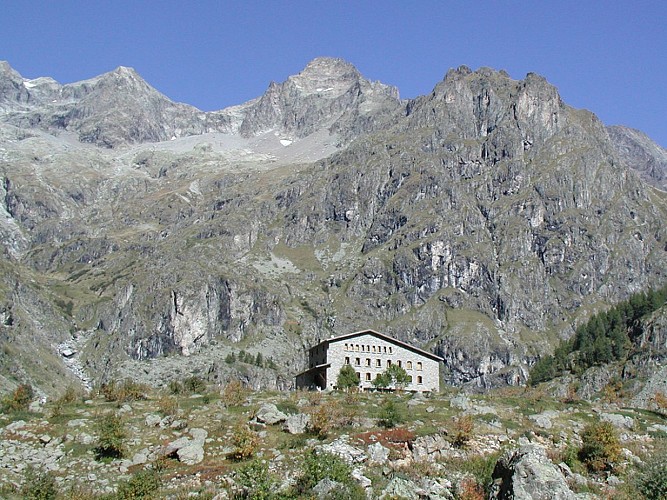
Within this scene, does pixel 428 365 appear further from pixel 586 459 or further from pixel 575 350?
pixel 575 350

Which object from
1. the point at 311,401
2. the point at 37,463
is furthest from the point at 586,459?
the point at 37,463

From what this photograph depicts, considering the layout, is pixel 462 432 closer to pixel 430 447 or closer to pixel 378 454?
pixel 430 447

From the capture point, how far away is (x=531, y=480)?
29000 millimetres

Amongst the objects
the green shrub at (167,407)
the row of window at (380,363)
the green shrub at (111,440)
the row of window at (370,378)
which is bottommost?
the green shrub at (111,440)

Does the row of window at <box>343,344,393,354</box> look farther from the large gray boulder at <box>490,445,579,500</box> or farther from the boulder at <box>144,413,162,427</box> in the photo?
the large gray boulder at <box>490,445,579,500</box>

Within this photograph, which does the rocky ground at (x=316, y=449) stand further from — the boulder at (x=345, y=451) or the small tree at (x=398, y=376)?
the small tree at (x=398, y=376)

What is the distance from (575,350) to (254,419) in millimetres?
143458

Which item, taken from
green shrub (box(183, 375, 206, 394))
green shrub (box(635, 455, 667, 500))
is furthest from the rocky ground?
green shrub (box(183, 375, 206, 394))

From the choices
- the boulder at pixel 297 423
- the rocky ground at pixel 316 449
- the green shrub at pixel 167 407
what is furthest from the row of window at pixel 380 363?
the boulder at pixel 297 423

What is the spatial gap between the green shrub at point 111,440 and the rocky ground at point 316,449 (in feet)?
0.33

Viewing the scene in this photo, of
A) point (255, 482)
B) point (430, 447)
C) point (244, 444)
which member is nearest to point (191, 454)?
point (244, 444)

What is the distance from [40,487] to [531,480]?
22.8m

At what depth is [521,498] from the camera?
2877 centimetres

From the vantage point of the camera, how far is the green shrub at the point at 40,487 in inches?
1377
